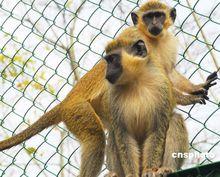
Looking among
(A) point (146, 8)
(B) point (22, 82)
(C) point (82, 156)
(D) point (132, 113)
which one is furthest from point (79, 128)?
(B) point (22, 82)

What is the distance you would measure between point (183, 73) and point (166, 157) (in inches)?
90.3

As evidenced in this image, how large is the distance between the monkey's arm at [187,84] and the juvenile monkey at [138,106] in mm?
517

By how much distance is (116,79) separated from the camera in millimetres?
6426

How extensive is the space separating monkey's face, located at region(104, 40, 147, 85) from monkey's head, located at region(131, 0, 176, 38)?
3.90ft

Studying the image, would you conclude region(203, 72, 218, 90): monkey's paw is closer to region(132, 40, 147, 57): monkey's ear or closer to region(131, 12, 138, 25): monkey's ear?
region(132, 40, 147, 57): monkey's ear

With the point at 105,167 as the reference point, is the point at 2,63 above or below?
above

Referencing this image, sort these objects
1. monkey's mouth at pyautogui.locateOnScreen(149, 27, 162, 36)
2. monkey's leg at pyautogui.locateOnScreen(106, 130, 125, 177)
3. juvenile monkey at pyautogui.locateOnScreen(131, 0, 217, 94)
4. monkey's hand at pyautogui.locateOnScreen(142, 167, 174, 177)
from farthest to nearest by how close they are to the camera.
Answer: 1. monkey's mouth at pyautogui.locateOnScreen(149, 27, 162, 36)
2. juvenile monkey at pyautogui.locateOnScreen(131, 0, 217, 94)
3. monkey's leg at pyautogui.locateOnScreen(106, 130, 125, 177)
4. monkey's hand at pyautogui.locateOnScreen(142, 167, 174, 177)

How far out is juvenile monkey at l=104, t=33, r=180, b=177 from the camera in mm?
6281

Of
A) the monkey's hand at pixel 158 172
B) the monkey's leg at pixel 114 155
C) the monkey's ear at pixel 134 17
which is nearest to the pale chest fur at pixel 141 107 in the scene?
the monkey's leg at pixel 114 155

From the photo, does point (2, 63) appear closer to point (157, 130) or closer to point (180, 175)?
point (157, 130)

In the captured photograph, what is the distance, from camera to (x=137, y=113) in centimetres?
648

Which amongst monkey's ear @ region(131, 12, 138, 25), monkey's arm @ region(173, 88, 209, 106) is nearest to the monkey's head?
monkey's ear @ region(131, 12, 138, 25)

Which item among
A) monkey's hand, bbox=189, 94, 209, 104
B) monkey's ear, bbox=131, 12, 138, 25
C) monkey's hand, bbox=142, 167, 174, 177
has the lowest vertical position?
monkey's hand, bbox=142, 167, 174, 177

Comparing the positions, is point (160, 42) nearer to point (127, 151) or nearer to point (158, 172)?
point (127, 151)
